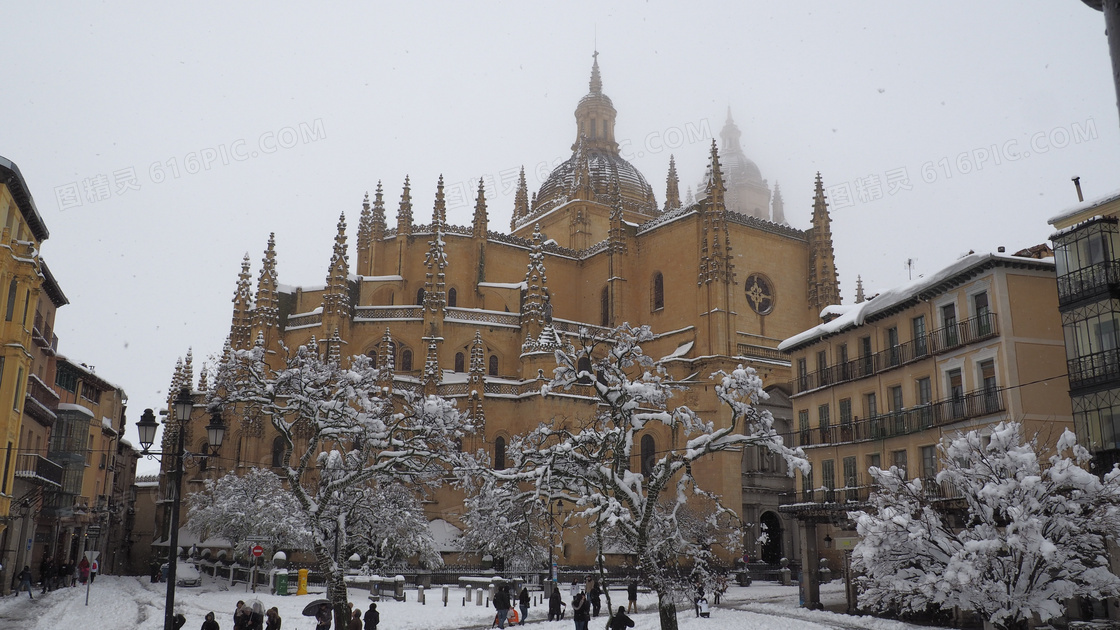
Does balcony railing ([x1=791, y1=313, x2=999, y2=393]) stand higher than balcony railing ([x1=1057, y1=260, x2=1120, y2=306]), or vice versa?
balcony railing ([x1=1057, y1=260, x2=1120, y2=306])

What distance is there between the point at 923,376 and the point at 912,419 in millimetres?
1331

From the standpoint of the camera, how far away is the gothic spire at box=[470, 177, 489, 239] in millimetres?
55844

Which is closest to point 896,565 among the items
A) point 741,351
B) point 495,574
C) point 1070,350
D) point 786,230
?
point 1070,350

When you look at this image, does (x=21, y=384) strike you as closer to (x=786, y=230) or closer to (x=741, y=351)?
(x=741, y=351)

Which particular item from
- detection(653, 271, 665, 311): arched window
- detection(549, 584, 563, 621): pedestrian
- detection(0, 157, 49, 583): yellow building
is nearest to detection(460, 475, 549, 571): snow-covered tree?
detection(549, 584, 563, 621): pedestrian

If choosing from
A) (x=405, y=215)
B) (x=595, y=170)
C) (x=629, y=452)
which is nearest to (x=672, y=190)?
(x=595, y=170)

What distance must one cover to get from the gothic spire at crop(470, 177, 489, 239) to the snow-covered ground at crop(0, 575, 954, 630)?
25.9 m

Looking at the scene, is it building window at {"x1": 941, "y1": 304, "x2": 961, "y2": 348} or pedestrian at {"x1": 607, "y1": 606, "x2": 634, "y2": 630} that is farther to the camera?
building window at {"x1": 941, "y1": 304, "x2": 961, "y2": 348}

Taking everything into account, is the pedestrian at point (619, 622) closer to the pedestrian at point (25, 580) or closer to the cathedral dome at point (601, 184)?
the pedestrian at point (25, 580)

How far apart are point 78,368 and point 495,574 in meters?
22.5

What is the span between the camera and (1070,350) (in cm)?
2361

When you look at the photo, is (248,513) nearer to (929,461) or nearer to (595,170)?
(929,461)

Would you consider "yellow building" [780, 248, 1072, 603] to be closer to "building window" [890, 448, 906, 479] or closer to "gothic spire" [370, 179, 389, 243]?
"building window" [890, 448, 906, 479]

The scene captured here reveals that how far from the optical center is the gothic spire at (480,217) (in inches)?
2199
